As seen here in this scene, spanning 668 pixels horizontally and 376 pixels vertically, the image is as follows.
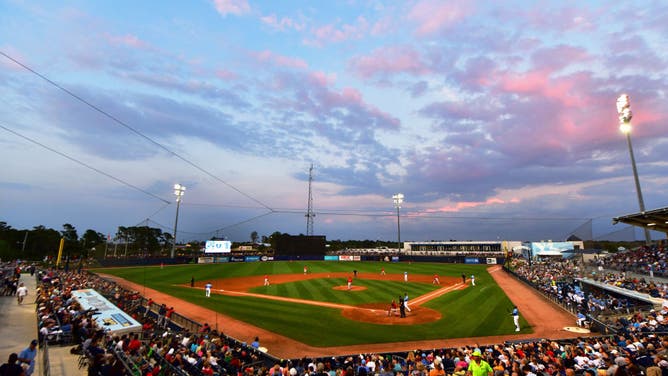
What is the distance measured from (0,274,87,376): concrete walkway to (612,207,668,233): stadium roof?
3678 cm

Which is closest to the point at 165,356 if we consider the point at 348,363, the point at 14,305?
the point at 348,363

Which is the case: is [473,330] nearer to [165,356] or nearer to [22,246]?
[165,356]

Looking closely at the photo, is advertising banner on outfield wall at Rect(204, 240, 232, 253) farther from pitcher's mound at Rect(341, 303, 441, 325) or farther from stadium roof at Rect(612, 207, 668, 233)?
stadium roof at Rect(612, 207, 668, 233)

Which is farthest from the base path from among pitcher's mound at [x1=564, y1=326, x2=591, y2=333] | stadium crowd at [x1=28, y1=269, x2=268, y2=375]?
stadium crowd at [x1=28, y1=269, x2=268, y2=375]

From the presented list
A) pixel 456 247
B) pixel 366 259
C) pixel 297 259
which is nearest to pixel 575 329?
pixel 366 259

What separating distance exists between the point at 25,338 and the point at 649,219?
1780 inches

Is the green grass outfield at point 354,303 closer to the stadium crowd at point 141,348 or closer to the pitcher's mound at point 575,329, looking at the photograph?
the pitcher's mound at point 575,329

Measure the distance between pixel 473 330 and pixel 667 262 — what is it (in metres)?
22.4

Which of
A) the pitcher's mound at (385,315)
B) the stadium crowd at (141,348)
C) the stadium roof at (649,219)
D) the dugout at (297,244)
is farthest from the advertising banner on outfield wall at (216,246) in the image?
the stadium roof at (649,219)

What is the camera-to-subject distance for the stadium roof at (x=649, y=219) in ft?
82.5

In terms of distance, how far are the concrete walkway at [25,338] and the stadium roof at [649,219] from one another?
36777mm

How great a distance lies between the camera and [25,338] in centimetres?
1365

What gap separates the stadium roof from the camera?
25138mm

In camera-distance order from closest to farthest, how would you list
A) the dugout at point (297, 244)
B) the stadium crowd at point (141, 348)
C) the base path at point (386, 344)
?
the stadium crowd at point (141, 348), the base path at point (386, 344), the dugout at point (297, 244)
